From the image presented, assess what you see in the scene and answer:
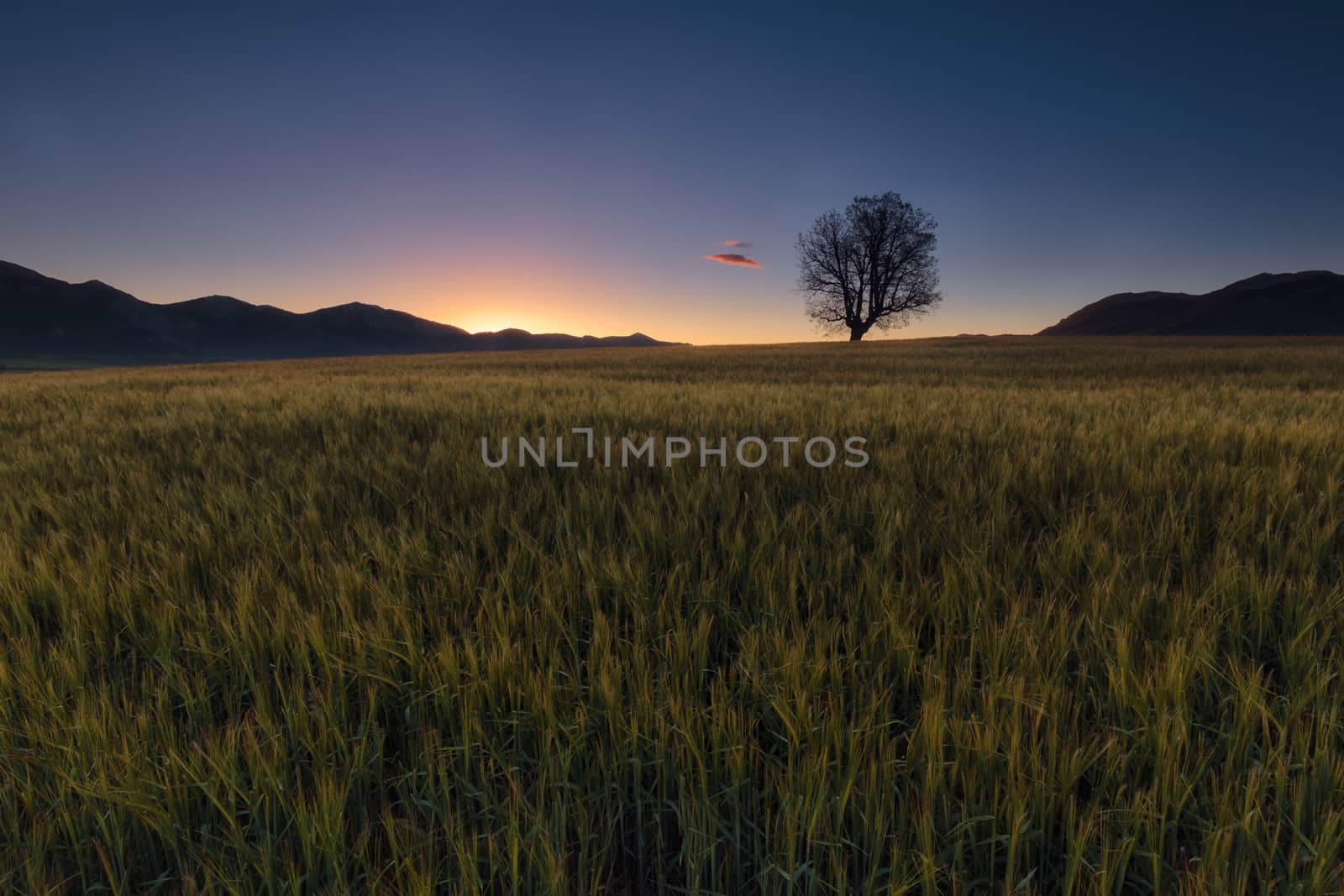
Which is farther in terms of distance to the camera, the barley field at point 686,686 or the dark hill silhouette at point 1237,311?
the dark hill silhouette at point 1237,311

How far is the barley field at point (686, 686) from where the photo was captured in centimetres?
81

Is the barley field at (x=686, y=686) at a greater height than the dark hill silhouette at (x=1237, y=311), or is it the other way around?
the dark hill silhouette at (x=1237, y=311)

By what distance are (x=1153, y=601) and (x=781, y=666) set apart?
3.42 feet

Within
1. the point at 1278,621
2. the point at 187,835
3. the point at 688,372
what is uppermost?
the point at 688,372

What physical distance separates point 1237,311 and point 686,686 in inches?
6227

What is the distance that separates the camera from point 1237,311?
10544 cm

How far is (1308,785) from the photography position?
2.74 ft

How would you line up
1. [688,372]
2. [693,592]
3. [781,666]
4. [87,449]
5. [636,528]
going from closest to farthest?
[781,666]
[693,592]
[636,528]
[87,449]
[688,372]

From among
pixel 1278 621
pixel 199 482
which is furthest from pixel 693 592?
pixel 199 482

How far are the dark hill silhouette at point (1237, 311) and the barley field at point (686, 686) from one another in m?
108

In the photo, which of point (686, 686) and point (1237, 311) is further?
point (1237, 311)

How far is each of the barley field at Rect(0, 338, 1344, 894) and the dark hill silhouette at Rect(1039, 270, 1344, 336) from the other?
353ft

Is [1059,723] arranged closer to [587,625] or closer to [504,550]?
[587,625]

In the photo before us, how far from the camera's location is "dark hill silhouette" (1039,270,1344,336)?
9725 cm
